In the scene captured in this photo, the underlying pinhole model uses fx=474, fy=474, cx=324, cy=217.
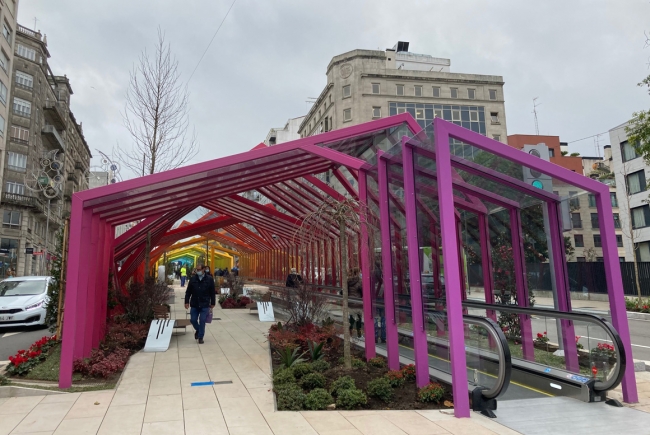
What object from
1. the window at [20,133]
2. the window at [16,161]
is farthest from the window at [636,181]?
the window at [20,133]

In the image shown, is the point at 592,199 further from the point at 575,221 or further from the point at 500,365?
the point at 500,365

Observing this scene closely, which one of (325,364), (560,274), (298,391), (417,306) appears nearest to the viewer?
(298,391)

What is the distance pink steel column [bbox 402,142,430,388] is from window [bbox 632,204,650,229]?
31.0m

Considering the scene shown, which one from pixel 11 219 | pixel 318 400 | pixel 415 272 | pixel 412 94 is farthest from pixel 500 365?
pixel 412 94

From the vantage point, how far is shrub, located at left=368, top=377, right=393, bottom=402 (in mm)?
5902

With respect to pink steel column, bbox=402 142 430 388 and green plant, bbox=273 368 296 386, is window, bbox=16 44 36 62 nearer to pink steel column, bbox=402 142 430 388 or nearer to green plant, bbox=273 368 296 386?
pink steel column, bbox=402 142 430 388

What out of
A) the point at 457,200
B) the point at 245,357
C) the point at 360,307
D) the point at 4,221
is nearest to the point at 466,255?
the point at 457,200

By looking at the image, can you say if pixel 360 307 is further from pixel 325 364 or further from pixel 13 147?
pixel 13 147

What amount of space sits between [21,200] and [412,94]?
3664cm

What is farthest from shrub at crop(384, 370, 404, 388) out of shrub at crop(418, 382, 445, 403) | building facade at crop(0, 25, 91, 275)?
building facade at crop(0, 25, 91, 275)

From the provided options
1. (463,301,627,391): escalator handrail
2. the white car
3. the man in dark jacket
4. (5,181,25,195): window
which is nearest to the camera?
(463,301,627,391): escalator handrail

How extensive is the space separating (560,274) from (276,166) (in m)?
5.61

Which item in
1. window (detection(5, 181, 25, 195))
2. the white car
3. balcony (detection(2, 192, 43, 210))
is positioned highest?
window (detection(5, 181, 25, 195))

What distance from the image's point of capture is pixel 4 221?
3872 centimetres
